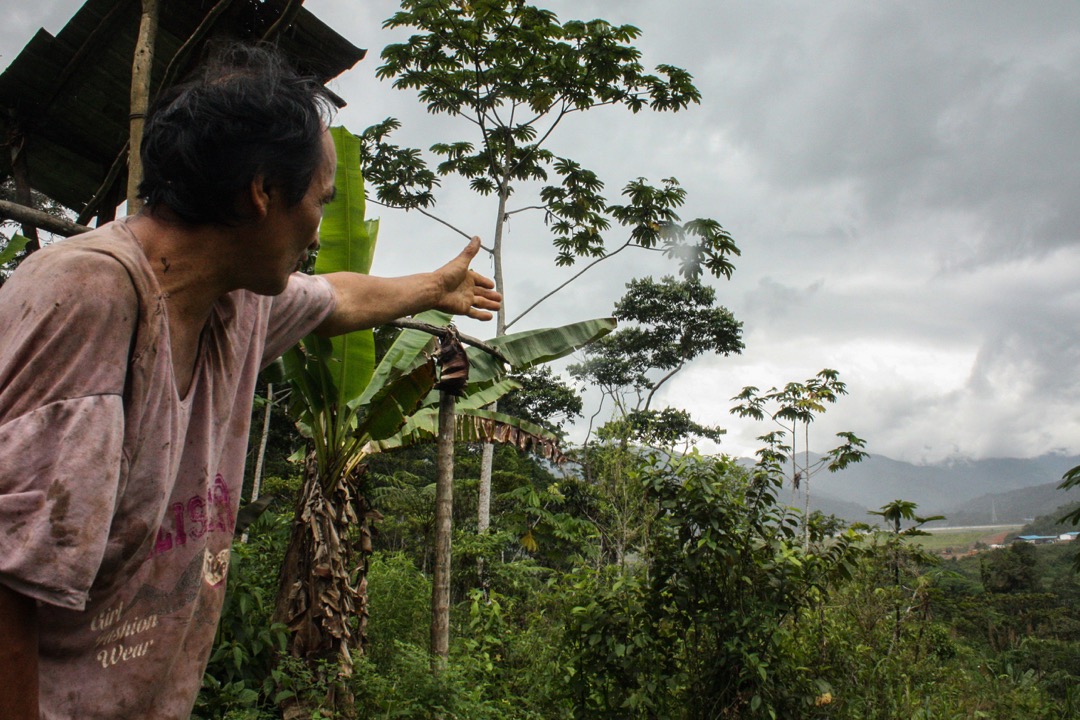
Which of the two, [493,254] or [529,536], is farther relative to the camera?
[493,254]

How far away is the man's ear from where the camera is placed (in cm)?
85

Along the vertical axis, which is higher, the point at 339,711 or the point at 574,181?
the point at 574,181

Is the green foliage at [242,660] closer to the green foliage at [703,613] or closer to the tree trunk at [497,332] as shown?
the green foliage at [703,613]

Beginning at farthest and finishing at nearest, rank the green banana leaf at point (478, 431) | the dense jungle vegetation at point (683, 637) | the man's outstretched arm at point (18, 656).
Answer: the green banana leaf at point (478, 431) → the dense jungle vegetation at point (683, 637) → the man's outstretched arm at point (18, 656)

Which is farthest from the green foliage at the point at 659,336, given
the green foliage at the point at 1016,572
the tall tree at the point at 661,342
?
the green foliage at the point at 1016,572

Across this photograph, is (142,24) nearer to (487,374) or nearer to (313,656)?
(487,374)

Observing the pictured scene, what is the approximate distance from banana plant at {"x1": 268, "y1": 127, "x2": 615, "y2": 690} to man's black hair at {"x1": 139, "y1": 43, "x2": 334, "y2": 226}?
2.70 m

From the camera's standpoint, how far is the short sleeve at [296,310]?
118cm

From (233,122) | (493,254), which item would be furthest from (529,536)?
(233,122)

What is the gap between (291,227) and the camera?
91 centimetres

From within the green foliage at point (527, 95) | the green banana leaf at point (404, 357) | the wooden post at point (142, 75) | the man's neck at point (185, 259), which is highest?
the green foliage at point (527, 95)

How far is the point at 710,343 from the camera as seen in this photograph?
1892 cm

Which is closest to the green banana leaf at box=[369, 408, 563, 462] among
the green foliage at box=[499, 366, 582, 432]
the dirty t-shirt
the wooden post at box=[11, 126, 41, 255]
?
the wooden post at box=[11, 126, 41, 255]

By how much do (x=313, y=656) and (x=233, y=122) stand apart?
3303mm
